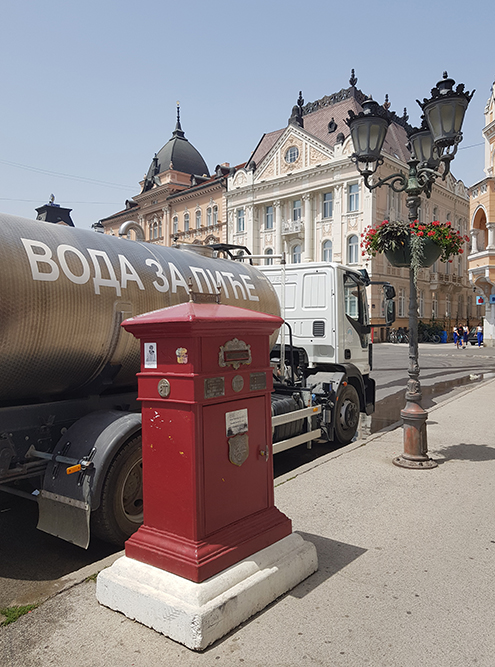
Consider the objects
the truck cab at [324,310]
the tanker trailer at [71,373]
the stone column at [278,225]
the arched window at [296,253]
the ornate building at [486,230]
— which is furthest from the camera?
the stone column at [278,225]

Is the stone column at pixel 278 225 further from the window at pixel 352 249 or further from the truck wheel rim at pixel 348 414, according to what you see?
the truck wheel rim at pixel 348 414

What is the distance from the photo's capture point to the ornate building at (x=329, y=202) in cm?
4159

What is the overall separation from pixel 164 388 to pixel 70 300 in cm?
179

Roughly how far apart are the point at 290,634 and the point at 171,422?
1345 millimetres

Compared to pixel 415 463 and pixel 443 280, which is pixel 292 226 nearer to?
pixel 443 280

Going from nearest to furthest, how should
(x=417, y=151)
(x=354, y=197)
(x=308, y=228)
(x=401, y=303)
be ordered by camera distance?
(x=417, y=151), (x=354, y=197), (x=401, y=303), (x=308, y=228)

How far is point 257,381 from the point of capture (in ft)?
11.3

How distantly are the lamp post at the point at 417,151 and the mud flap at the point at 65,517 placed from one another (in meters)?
3.92

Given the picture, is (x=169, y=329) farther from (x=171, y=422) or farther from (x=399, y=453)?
(x=399, y=453)

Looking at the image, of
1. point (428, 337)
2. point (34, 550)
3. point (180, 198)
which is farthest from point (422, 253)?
point (180, 198)

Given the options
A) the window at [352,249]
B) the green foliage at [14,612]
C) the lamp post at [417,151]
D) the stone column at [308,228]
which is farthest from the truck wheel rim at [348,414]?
the stone column at [308,228]

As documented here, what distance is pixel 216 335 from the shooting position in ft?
10.2

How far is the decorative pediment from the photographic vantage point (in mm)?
43562

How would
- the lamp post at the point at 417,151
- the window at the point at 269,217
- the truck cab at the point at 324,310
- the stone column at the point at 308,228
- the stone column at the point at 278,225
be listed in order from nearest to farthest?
the lamp post at the point at 417,151 → the truck cab at the point at 324,310 → the stone column at the point at 308,228 → the stone column at the point at 278,225 → the window at the point at 269,217
